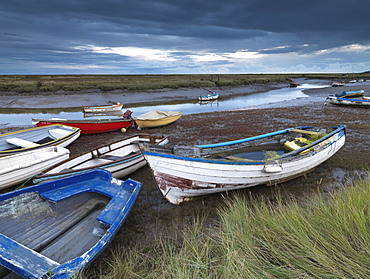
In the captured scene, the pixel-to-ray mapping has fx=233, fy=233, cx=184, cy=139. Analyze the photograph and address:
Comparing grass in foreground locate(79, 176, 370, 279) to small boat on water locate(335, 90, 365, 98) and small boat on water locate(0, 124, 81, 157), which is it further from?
small boat on water locate(335, 90, 365, 98)

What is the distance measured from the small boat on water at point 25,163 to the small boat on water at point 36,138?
23 centimetres

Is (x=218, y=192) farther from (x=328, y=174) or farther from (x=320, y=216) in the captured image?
(x=328, y=174)

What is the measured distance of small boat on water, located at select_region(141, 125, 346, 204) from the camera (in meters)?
5.88

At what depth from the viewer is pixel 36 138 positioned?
10719 mm

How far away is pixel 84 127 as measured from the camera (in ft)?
46.2

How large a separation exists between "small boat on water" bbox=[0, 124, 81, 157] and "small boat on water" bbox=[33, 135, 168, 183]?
195cm

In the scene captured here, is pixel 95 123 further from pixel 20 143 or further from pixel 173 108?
pixel 173 108

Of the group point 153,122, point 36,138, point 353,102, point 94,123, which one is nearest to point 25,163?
point 36,138

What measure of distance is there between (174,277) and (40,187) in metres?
4.17

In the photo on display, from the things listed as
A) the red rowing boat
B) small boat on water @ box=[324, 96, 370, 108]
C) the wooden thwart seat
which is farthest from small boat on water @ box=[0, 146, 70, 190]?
small boat on water @ box=[324, 96, 370, 108]

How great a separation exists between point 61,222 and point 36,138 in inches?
276

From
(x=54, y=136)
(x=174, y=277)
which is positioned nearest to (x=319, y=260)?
(x=174, y=277)

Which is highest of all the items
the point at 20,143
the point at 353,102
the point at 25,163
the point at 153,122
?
the point at 353,102

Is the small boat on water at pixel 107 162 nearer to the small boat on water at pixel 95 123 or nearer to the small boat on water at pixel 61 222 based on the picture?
the small boat on water at pixel 61 222
